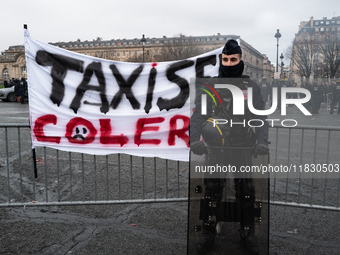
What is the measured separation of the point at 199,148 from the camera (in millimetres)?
2570

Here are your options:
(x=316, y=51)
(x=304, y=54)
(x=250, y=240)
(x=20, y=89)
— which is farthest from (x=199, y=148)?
(x=304, y=54)

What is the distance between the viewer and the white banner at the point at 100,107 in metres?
4.44

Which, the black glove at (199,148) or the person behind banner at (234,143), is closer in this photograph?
the black glove at (199,148)

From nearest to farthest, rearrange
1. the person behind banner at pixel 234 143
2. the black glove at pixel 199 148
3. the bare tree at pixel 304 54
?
the black glove at pixel 199 148
the person behind banner at pixel 234 143
the bare tree at pixel 304 54

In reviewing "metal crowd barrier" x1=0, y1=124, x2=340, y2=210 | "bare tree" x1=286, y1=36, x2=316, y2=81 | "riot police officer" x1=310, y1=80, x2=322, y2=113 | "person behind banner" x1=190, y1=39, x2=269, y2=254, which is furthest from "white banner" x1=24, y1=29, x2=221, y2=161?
"bare tree" x1=286, y1=36, x2=316, y2=81

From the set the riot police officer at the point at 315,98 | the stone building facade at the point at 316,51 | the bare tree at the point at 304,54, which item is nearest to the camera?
the riot police officer at the point at 315,98

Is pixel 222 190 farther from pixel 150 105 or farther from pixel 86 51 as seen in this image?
pixel 86 51

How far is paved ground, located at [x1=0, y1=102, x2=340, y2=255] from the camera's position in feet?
10.8

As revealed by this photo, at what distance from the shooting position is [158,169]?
6281mm

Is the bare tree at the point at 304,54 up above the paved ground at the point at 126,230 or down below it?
above

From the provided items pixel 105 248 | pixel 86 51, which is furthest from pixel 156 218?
pixel 86 51

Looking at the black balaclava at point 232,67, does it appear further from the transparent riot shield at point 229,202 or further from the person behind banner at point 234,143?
the transparent riot shield at point 229,202

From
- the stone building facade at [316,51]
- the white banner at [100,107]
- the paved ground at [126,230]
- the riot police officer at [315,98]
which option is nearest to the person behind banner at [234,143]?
the paved ground at [126,230]

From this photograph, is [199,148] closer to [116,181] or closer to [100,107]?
[100,107]
